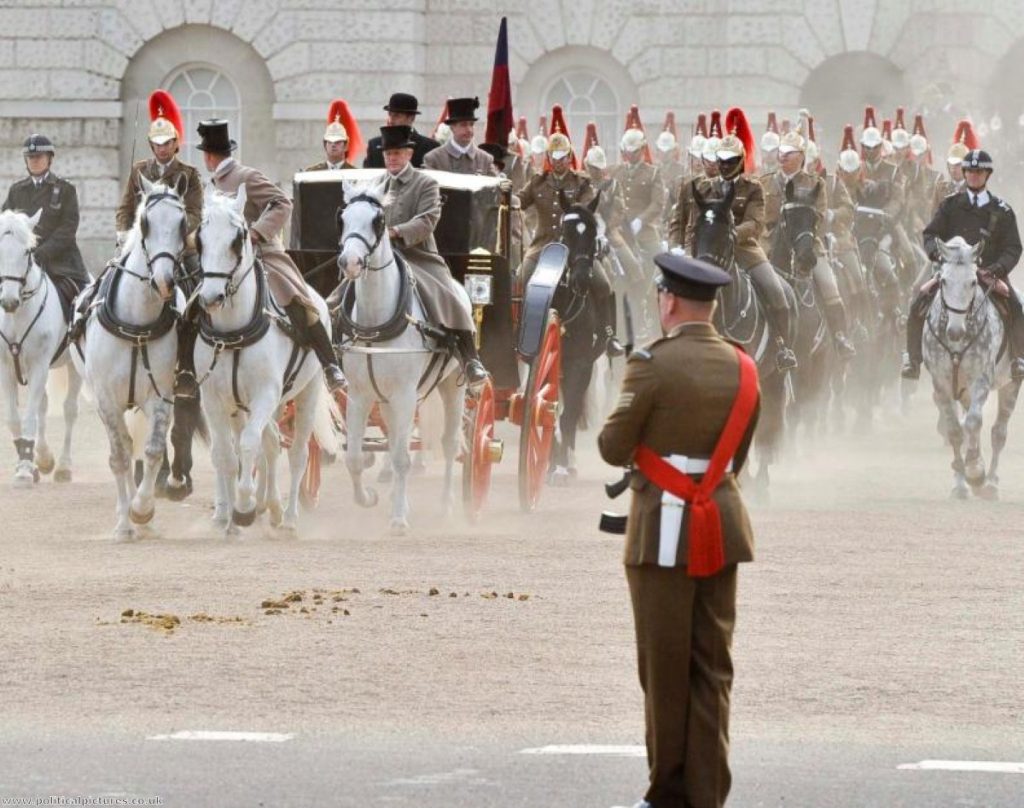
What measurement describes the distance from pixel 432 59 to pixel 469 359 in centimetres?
1993

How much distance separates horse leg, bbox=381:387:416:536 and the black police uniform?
4.60 m

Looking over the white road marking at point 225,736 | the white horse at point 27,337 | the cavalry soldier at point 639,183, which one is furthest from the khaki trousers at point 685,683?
the cavalry soldier at point 639,183

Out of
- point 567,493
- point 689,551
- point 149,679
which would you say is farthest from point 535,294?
point 689,551

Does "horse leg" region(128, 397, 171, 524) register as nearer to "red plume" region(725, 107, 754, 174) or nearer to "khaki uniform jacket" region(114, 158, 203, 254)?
"khaki uniform jacket" region(114, 158, 203, 254)

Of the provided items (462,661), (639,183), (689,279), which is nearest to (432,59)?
(639,183)

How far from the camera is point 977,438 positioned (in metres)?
18.2

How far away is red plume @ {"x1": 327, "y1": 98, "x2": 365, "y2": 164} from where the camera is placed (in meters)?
18.3

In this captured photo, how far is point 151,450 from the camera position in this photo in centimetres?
1455

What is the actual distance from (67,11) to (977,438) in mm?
19173

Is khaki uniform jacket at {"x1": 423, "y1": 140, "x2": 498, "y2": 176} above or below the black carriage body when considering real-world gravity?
above

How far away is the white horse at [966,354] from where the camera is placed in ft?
59.3

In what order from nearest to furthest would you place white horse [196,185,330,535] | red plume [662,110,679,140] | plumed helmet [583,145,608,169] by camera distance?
1. white horse [196,185,330,535]
2. plumed helmet [583,145,608,169]
3. red plume [662,110,679,140]

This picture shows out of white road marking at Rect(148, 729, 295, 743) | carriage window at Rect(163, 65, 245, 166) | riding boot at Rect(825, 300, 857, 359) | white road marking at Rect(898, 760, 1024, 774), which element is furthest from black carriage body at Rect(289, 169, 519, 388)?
carriage window at Rect(163, 65, 245, 166)

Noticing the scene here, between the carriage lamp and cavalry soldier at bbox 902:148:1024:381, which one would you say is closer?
the carriage lamp
